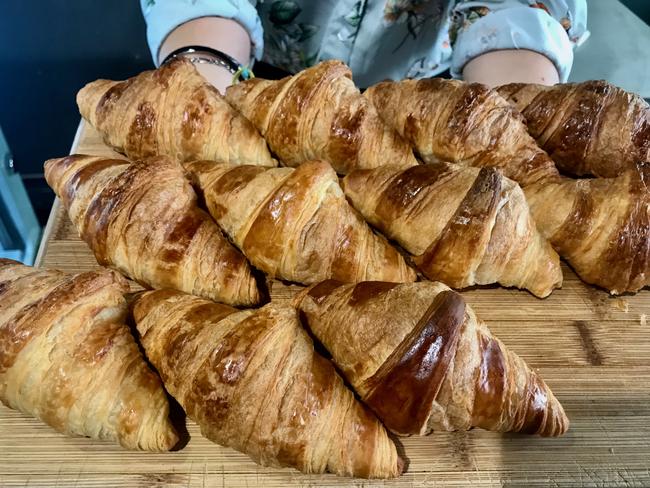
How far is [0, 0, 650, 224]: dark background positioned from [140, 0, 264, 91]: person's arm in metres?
0.81

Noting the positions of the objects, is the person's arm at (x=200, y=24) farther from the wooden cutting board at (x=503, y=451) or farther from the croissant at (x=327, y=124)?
the wooden cutting board at (x=503, y=451)

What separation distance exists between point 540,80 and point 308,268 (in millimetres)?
1219

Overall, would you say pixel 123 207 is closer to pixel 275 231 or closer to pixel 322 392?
pixel 275 231

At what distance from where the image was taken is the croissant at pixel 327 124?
1532mm

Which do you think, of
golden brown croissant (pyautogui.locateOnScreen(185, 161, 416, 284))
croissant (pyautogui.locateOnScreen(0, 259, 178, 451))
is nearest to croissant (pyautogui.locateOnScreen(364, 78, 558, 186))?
golden brown croissant (pyautogui.locateOnScreen(185, 161, 416, 284))

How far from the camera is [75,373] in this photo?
1.09m

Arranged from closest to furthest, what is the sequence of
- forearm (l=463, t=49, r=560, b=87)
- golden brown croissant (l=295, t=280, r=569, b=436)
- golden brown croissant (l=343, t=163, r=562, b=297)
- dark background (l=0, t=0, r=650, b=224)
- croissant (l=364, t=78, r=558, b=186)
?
golden brown croissant (l=295, t=280, r=569, b=436)
golden brown croissant (l=343, t=163, r=562, b=297)
croissant (l=364, t=78, r=558, b=186)
forearm (l=463, t=49, r=560, b=87)
dark background (l=0, t=0, r=650, b=224)

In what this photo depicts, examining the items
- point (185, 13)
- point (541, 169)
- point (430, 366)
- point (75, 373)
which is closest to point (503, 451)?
point (430, 366)

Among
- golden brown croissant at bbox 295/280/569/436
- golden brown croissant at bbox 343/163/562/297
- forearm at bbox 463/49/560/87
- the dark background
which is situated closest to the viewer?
golden brown croissant at bbox 295/280/569/436

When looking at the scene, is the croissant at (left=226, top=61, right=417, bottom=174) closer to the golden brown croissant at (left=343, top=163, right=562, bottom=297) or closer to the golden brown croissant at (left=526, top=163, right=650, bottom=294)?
the golden brown croissant at (left=343, top=163, right=562, bottom=297)

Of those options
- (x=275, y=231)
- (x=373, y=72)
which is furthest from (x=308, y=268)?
(x=373, y=72)

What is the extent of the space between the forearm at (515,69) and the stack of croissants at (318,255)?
0.29 meters

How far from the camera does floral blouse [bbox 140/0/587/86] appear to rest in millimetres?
1940

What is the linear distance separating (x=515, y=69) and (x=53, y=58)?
2.29 meters
